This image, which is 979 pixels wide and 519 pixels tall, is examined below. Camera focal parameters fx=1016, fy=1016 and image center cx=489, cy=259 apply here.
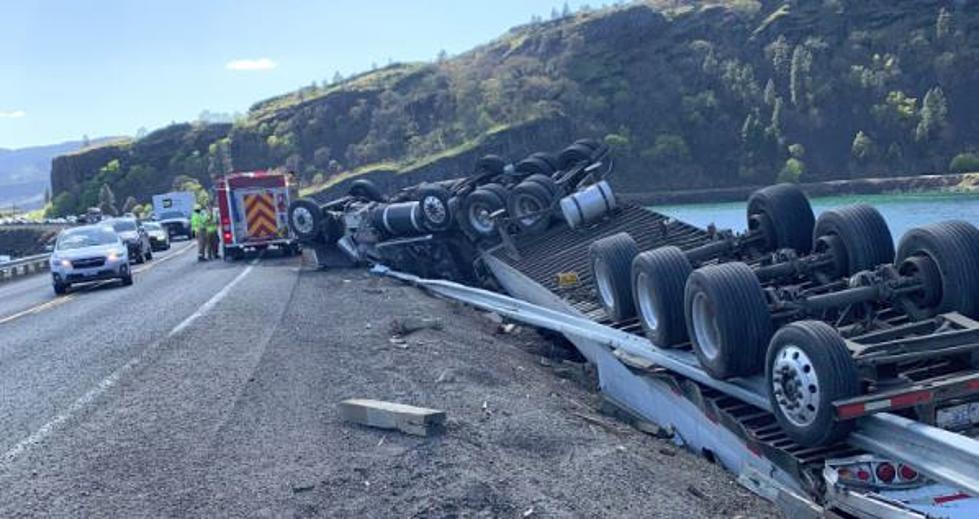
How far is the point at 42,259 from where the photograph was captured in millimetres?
34750

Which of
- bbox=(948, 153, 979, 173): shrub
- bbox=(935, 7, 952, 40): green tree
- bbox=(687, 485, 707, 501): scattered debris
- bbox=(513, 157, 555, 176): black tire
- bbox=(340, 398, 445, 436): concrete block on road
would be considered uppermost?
bbox=(935, 7, 952, 40): green tree

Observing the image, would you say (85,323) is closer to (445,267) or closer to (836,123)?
(445,267)

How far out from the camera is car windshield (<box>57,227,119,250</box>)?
20.7m

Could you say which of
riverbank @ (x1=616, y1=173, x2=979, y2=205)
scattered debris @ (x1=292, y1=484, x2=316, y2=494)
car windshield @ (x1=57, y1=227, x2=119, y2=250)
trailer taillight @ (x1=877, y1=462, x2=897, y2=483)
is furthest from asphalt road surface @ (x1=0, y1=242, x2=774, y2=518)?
riverbank @ (x1=616, y1=173, x2=979, y2=205)

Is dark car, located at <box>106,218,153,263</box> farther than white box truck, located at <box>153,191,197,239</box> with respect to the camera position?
No

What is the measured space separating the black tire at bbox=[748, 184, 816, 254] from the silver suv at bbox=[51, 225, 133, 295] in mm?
14428

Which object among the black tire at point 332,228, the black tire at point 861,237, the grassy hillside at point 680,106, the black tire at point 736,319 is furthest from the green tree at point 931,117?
the black tire at point 736,319

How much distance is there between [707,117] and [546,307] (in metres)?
78.6

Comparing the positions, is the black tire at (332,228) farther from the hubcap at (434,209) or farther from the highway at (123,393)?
the hubcap at (434,209)

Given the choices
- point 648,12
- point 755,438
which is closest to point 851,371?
point 755,438

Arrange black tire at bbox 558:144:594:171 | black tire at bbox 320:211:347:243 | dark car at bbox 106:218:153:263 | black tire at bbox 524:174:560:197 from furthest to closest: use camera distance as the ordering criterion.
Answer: dark car at bbox 106:218:153:263 → black tire at bbox 320:211:347:243 → black tire at bbox 558:144:594:171 → black tire at bbox 524:174:560:197

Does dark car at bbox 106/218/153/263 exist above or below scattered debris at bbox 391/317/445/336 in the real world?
below

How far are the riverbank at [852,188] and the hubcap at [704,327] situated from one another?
41.4 meters

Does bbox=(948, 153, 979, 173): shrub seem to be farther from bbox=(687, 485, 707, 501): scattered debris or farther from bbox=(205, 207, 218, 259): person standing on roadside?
bbox=(687, 485, 707, 501): scattered debris
